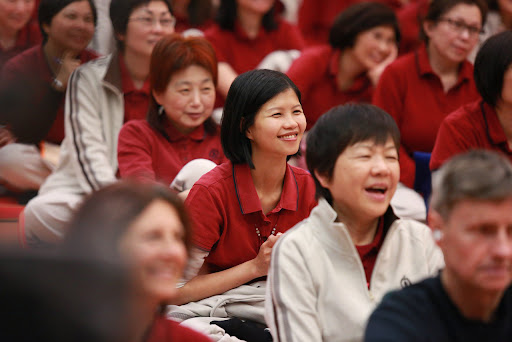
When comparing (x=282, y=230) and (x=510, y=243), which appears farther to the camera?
(x=282, y=230)

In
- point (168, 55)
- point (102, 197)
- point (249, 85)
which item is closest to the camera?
point (102, 197)

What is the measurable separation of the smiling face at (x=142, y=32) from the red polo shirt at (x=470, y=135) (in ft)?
3.86

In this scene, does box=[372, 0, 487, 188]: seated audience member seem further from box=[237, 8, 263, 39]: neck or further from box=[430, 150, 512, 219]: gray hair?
box=[430, 150, 512, 219]: gray hair

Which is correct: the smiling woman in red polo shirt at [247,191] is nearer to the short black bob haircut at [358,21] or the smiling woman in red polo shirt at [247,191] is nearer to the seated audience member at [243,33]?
the short black bob haircut at [358,21]

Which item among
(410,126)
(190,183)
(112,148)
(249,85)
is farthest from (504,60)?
(112,148)

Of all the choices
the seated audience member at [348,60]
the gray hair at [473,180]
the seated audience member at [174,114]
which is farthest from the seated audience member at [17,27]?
the gray hair at [473,180]

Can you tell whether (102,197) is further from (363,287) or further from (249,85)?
(249,85)

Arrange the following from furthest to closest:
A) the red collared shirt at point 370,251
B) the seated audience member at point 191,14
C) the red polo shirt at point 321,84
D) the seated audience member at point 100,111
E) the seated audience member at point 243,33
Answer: the seated audience member at point 191,14
the seated audience member at point 243,33
the red polo shirt at point 321,84
the seated audience member at point 100,111
the red collared shirt at point 370,251

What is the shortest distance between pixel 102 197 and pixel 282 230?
2.90 ft

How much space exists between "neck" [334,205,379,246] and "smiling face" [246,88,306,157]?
0.38 meters

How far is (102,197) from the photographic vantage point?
1186 millimetres

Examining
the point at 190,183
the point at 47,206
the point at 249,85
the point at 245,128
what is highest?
the point at 249,85

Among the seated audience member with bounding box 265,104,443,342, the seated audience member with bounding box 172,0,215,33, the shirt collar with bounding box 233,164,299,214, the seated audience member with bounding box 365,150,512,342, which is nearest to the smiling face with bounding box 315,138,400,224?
the seated audience member with bounding box 265,104,443,342

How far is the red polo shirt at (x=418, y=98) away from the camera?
2814mm
